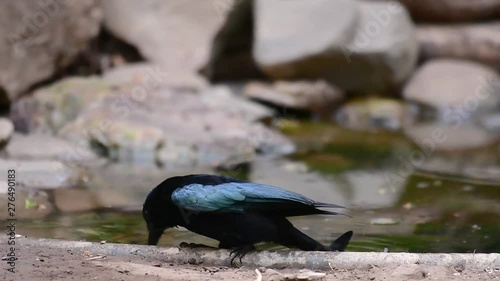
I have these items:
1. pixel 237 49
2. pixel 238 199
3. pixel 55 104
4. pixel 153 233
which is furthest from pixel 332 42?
pixel 238 199

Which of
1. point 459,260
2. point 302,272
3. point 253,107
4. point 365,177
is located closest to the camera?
point 302,272

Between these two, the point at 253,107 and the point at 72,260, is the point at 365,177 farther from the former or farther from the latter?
the point at 72,260

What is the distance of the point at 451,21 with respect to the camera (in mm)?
10500

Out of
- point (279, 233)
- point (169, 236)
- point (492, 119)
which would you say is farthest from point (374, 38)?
point (279, 233)

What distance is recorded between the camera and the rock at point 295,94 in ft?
29.4

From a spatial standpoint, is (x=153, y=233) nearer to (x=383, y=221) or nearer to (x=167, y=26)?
(x=383, y=221)

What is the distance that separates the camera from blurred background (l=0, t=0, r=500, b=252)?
4883mm

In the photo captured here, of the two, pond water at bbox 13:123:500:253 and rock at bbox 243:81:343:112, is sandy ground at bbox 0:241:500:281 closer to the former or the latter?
pond water at bbox 13:123:500:253

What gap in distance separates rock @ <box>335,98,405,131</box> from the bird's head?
5.61m

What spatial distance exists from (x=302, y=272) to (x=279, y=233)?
32cm

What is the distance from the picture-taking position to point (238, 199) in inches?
128

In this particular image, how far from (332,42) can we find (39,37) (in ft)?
9.82

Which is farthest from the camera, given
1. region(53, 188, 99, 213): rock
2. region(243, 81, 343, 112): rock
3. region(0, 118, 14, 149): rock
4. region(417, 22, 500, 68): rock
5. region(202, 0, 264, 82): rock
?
region(417, 22, 500, 68): rock

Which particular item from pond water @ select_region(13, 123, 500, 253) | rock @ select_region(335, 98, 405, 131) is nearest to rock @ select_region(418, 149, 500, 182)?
pond water @ select_region(13, 123, 500, 253)
